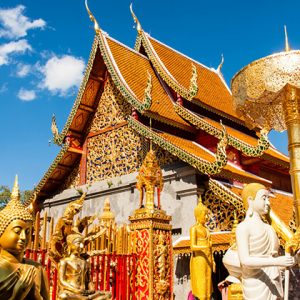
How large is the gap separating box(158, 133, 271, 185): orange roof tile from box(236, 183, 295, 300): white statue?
511cm

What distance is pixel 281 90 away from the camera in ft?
18.3

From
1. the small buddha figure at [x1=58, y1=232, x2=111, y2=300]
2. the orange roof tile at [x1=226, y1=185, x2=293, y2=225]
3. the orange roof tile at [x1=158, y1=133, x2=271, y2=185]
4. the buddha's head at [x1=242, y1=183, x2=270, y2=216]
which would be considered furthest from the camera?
the orange roof tile at [x1=158, y1=133, x2=271, y2=185]

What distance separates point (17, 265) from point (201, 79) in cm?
1186

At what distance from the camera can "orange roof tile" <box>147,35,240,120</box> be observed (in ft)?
38.6

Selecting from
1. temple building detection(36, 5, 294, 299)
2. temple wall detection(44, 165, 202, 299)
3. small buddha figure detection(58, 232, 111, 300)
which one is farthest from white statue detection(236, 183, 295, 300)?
temple wall detection(44, 165, 202, 299)

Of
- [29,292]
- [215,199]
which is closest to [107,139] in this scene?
[215,199]

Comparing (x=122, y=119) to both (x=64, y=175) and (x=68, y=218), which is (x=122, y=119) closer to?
(x=64, y=175)

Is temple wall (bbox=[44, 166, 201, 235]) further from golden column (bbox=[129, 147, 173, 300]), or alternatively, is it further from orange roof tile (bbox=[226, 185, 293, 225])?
golden column (bbox=[129, 147, 173, 300])

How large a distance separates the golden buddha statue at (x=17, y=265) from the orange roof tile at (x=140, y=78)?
7.36m

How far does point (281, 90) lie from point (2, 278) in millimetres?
4331

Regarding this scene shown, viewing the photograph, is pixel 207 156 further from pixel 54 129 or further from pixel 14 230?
pixel 14 230

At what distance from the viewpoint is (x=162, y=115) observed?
382 inches

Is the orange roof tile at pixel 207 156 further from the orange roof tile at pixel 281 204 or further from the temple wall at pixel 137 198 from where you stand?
the temple wall at pixel 137 198

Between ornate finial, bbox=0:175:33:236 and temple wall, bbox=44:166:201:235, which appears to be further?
temple wall, bbox=44:166:201:235
